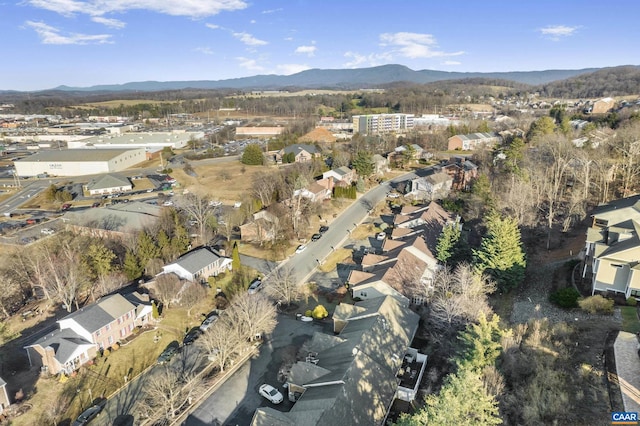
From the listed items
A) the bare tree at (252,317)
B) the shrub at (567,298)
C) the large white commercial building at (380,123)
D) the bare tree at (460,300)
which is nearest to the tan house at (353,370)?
the bare tree at (460,300)

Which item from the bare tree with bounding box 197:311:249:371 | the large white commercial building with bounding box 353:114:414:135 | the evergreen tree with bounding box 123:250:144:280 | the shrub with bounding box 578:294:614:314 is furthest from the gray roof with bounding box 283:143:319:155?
the shrub with bounding box 578:294:614:314

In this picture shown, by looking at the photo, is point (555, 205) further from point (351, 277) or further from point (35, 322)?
point (35, 322)

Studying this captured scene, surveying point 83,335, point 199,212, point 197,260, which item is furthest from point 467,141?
point 83,335

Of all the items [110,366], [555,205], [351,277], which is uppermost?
[555,205]

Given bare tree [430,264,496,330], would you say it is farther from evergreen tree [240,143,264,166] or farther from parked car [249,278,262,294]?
evergreen tree [240,143,264,166]

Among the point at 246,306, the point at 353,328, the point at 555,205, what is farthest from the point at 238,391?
the point at 555,205

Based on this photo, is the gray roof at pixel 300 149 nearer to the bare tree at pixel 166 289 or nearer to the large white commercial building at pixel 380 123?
the large white commercial building at pixel 380 123
